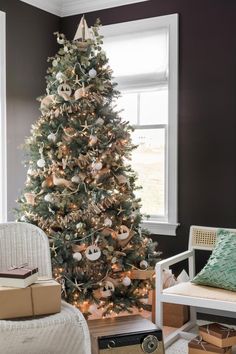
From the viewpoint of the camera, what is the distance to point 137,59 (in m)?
4.07

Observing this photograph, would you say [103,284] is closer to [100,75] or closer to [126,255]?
[126,255]

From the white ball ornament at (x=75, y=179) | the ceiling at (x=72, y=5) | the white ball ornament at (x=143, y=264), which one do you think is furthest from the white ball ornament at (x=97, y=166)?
the ceiling at (x=72, y=5)

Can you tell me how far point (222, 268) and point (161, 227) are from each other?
0.93 m

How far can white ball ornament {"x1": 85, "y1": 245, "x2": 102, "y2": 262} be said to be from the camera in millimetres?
3045

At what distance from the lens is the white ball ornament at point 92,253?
3.04 m

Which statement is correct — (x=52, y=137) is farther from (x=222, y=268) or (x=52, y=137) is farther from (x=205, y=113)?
(x=222, y=268)

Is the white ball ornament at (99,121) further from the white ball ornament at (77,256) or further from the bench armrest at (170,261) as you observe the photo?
the bench armrest at (170,261)

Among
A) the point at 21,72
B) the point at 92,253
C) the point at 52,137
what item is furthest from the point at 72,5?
the point at 92,253

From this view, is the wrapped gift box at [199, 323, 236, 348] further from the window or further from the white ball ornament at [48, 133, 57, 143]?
the white ball ornament at [48, 133, 57, 143]

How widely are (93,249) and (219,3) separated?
2.19 metres

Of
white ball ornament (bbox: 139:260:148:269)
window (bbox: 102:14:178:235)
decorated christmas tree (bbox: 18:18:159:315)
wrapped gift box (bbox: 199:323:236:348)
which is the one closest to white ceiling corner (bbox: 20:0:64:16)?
window (bbox: 102:14:178:235)

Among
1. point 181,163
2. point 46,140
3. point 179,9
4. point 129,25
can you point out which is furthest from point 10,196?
point 179,9

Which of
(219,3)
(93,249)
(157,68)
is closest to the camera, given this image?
(93,249)

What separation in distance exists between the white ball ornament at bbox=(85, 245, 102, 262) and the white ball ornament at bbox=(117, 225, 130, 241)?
0.20 metres
